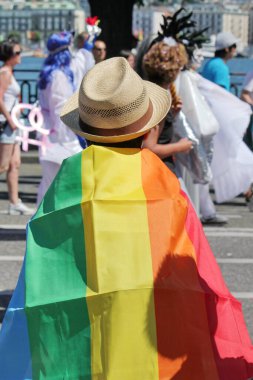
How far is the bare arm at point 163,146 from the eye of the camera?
6.32 meters

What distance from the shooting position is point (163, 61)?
689 centimetres

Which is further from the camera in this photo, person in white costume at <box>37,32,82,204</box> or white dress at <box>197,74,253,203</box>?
white dress at <box>197,74,253,203</box>

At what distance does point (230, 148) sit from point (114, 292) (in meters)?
6.49

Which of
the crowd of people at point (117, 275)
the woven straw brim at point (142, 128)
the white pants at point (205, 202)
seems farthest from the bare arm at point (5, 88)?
the crowd of people at point (117, 275)

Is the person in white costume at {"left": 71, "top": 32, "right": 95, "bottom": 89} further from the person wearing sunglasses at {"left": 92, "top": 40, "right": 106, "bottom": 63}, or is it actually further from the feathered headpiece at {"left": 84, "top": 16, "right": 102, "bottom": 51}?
the person wearing sunglasses at {"left": 92, "top": 40, "right": 106, "bottom": 63}

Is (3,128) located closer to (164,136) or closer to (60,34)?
(60,34)

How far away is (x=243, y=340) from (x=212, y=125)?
15.8 feet

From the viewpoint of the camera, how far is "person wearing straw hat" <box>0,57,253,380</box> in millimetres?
3844

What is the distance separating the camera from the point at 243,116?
33.3 ft

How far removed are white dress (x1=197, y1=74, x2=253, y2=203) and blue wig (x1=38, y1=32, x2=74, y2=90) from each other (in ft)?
3.91

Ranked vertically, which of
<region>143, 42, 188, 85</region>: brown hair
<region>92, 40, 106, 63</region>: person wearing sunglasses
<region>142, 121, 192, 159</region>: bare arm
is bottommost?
<region>92, 40, 106, 63</region>: person wearing sunglasses

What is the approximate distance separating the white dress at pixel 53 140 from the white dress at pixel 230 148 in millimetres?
1181

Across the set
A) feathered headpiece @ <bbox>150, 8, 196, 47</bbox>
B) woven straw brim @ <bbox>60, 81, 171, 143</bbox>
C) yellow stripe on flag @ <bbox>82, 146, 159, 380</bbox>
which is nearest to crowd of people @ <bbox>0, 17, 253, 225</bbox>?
feathered headpiece @ <bbox>150, 8, 196, 47</bbox>

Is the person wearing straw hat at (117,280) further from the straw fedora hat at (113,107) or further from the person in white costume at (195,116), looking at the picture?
the person in white costume at (195,116)
